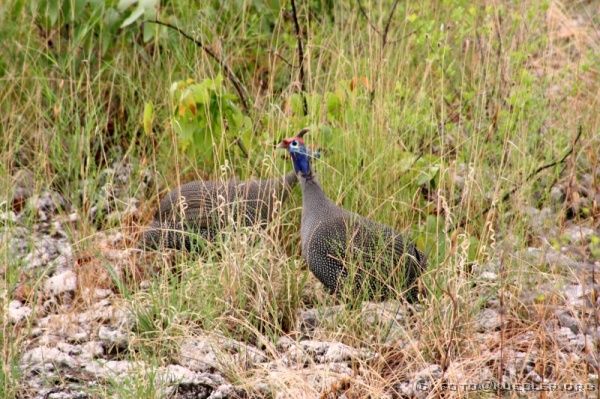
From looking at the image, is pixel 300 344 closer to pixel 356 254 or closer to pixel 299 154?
pixel 356 254

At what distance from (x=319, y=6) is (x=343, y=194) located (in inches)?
60.5

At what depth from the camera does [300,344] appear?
4004mm

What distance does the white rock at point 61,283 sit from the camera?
4582 millimetres

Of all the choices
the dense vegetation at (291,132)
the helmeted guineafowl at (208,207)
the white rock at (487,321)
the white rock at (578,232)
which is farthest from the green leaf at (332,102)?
the white rock at (487,321)

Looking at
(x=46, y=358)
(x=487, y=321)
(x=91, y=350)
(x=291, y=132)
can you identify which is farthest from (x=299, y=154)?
(x=46, y=358)

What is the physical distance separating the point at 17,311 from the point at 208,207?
37.0 inches

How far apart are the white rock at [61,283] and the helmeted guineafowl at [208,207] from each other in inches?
13.7

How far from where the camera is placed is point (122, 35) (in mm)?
5715

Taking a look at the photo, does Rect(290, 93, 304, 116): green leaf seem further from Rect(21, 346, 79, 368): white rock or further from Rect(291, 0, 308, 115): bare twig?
Rect(21, 346, 79, 368): white rock

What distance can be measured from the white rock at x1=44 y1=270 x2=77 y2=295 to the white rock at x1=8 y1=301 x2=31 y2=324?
0.48 ft

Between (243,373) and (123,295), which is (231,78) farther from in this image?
(243,373)

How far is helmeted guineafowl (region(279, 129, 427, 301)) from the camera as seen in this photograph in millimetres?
4219

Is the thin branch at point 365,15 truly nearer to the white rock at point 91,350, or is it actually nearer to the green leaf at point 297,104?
the green leaf at point 297,104

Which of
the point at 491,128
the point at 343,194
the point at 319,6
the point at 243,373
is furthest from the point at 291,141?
the point at 319,6
